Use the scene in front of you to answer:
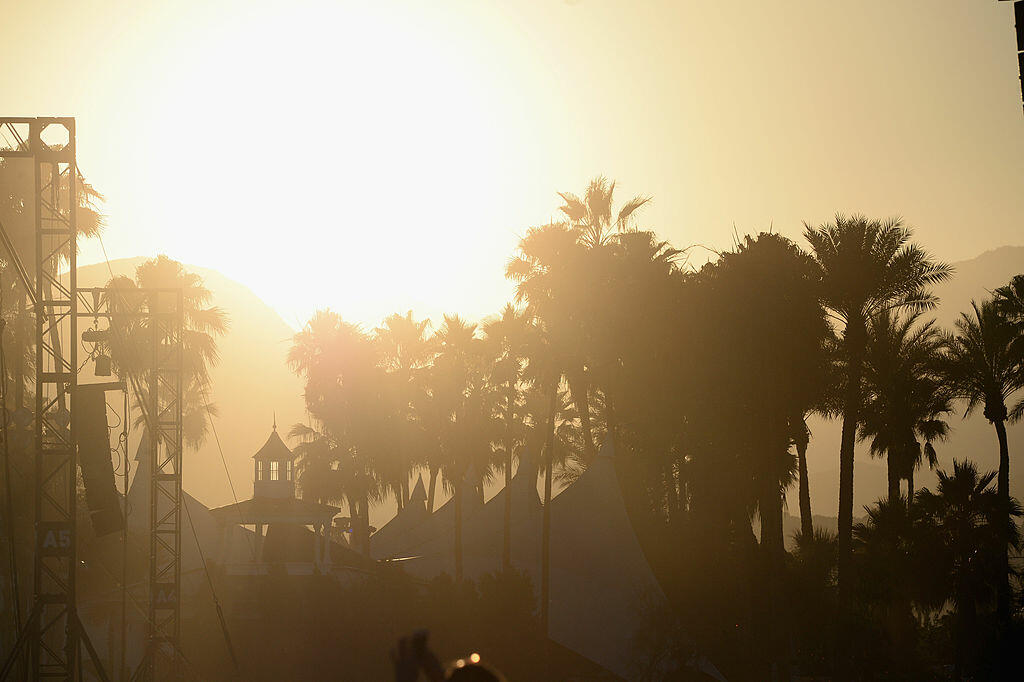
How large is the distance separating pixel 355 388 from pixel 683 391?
24316 millimetres

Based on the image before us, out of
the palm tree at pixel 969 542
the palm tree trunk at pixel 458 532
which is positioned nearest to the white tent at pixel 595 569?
the palm tree trunk at pixel 458 532

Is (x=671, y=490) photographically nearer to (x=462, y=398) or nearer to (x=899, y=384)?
(x=462, y=398)

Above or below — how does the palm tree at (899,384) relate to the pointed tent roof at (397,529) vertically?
above

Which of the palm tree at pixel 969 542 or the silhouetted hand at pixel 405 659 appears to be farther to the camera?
the palm tree at pixel 969 542

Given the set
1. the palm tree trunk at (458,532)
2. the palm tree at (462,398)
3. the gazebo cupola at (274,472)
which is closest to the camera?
the palm tree trunk at (458,532)

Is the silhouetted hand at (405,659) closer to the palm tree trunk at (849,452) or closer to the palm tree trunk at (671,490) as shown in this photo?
the palm tree trunk at (849,452)

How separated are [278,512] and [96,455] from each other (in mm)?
24737

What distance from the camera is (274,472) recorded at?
5222 cm

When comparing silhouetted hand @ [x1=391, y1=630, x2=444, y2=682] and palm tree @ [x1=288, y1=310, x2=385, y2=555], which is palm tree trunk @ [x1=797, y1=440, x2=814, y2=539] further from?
silhouetted hand @ [x1=391, y1=630, x2=444, y2=682]

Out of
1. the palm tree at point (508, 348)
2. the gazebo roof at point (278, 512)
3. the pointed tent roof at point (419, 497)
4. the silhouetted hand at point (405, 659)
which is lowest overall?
the pointed tent roof at point (419, 497)

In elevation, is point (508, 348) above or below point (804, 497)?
above

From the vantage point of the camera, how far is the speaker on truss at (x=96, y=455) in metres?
22.9

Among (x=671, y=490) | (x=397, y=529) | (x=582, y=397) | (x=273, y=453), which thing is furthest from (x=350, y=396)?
(x=671, y=490)

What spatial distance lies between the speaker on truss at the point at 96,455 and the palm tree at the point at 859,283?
24.0 m
